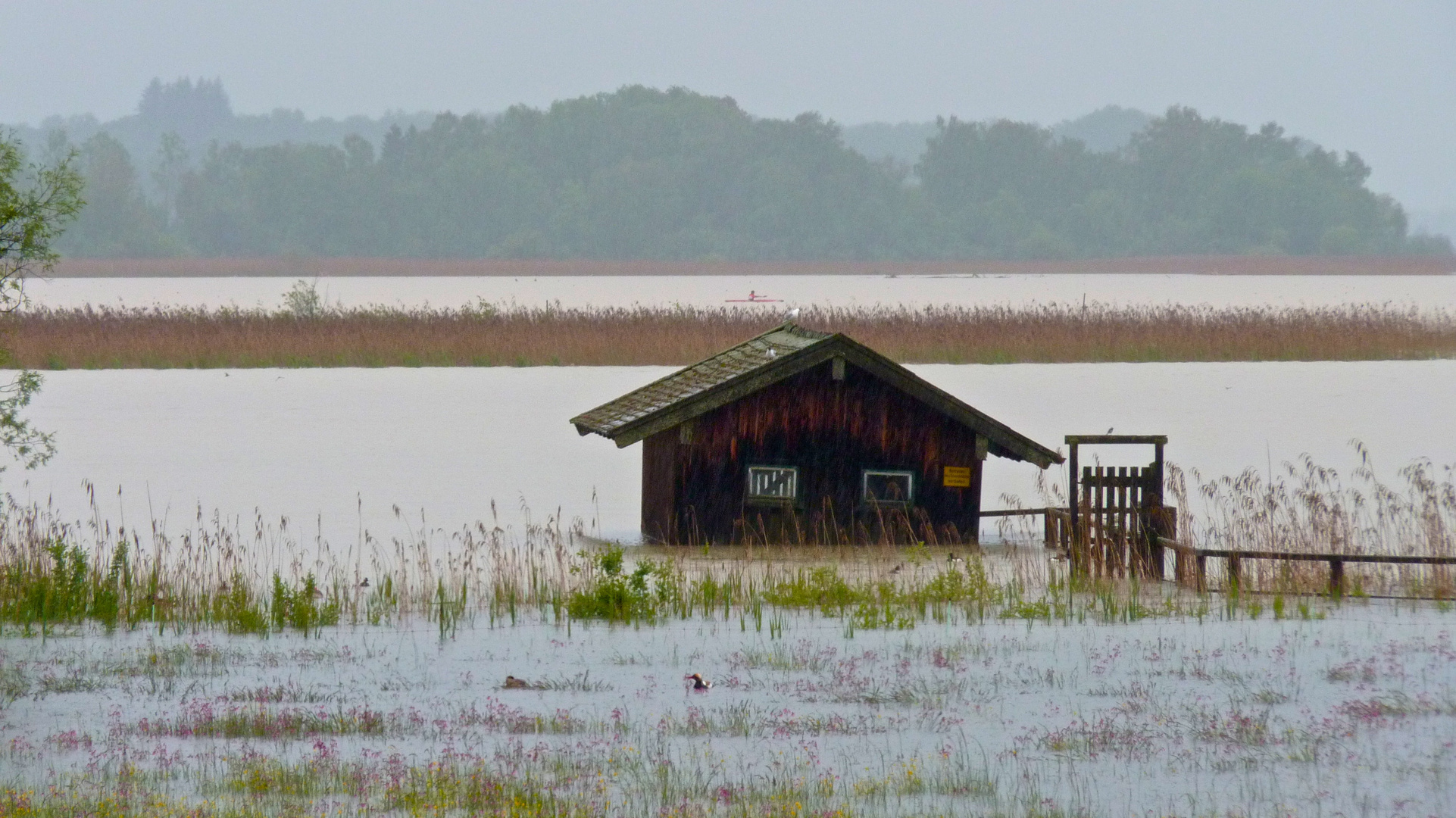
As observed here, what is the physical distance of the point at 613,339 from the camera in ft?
114

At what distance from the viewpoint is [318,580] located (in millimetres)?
12844

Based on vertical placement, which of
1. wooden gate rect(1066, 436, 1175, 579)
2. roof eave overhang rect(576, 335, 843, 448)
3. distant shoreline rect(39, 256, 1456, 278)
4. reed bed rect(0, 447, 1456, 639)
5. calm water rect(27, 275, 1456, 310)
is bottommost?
reed bed rect(0, 447, 1456, 639)

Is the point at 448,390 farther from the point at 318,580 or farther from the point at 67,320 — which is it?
the point at 318,580

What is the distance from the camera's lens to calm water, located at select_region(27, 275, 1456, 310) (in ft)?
216

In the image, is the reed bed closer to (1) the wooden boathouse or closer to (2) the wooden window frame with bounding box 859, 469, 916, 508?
(1) the wooden boathouse

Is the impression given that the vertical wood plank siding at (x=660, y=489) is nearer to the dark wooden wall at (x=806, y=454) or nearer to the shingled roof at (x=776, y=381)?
the dark wooden wall at (x=806, y=454)

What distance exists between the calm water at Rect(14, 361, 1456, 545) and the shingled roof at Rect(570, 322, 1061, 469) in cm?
142

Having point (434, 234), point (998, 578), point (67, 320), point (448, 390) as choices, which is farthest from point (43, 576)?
point (434, 234)

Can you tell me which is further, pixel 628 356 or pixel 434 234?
pixel 434 234

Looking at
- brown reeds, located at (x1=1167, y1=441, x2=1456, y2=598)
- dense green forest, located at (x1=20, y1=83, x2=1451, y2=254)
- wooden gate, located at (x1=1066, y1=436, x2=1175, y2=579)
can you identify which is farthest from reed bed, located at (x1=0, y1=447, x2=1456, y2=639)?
dense green forest, located at (x1=20, y1=83, x2=1451, y2=254)

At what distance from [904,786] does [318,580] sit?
22.3 ft

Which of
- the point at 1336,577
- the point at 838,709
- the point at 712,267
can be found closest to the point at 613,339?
the point at 1336,577

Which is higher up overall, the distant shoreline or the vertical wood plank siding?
the distant shoreline

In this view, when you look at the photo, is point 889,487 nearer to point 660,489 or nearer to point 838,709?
point 660,489
